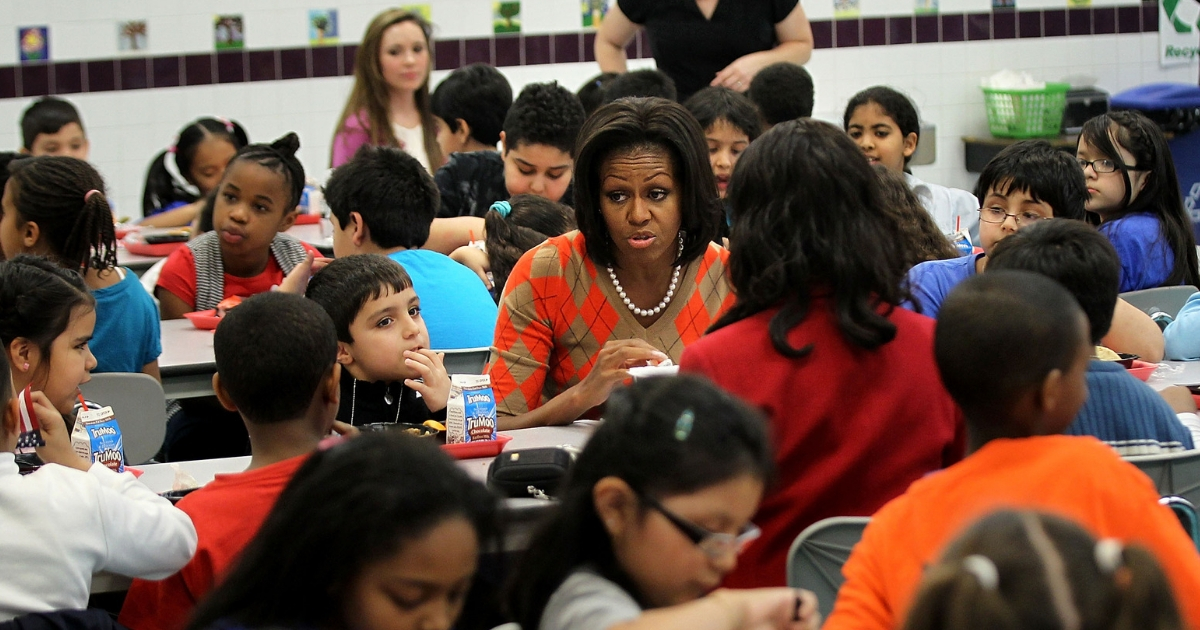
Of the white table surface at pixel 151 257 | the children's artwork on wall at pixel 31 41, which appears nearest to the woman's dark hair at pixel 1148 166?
the white table surface at pixel 151 257

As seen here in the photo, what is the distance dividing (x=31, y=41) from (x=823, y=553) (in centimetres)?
717

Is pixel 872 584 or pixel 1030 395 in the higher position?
pixel 1030 395

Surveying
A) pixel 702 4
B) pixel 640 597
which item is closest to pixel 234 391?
pixel 640 597

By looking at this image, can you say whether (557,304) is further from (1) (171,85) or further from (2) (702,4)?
(1) (171,85)

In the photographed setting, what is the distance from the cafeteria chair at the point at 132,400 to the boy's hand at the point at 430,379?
74 centimetres

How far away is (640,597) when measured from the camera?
1.62 metres

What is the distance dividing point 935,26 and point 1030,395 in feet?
25.0

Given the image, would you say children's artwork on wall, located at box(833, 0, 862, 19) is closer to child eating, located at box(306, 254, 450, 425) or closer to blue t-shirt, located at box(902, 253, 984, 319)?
blue t-shirt, located at box(902, 253, 984, 319)

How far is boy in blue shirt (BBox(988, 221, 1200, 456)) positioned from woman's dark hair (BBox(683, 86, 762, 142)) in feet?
8.28

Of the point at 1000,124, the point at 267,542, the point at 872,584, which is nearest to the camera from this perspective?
the point at 267,542

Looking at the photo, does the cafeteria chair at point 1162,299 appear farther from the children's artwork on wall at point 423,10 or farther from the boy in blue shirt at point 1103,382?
the children's artwork on wall at point 423,10

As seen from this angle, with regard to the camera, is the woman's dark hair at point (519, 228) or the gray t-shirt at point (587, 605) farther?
the woman's dark hair at point (519, 228)

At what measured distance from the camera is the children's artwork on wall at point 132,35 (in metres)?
7.82

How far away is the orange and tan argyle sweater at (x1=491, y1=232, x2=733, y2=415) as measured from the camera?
3.02m
